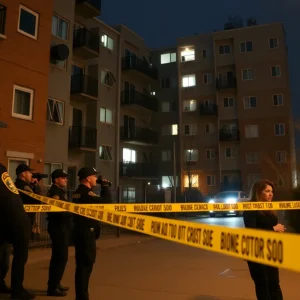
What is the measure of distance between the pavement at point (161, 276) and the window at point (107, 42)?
2157 cm

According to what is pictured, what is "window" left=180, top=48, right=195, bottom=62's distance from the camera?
4231 cm

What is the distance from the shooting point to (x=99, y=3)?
85.8 feet

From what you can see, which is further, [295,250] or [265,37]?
[265,37]

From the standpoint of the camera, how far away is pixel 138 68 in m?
34.0

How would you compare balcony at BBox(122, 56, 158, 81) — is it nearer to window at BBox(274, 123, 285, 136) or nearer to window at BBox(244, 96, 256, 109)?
window at BBox(244, 96, 256, 109)

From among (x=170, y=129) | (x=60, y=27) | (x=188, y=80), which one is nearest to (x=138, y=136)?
(x=170, y=129)

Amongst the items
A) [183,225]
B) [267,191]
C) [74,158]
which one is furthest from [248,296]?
[74,158]

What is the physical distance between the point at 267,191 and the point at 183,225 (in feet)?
6.24

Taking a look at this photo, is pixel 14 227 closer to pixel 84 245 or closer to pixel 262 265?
pixel 84 245

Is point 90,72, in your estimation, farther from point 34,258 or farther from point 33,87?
point 34,258

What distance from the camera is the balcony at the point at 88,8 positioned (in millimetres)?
24719

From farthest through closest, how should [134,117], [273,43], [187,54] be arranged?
[187,54]
[273,43]
[134,117]

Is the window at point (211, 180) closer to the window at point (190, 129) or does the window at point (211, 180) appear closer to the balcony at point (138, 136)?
the window at point (190, 129)

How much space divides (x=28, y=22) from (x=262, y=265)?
637 inches
